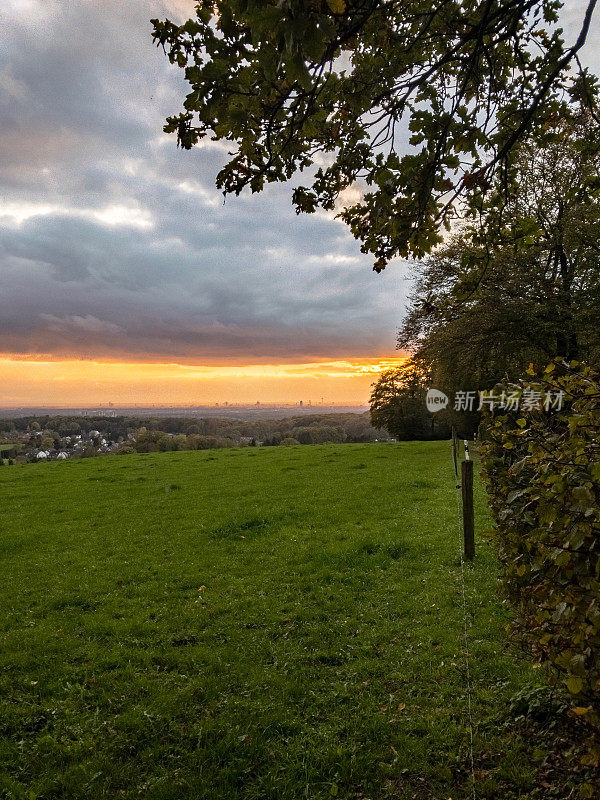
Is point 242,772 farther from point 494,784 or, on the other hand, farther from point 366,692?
point 494,784

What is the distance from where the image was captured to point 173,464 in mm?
25891

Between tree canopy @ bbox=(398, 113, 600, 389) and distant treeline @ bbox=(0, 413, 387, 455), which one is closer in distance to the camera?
tree canopy @ bbox=(398, 113, 600, 389)

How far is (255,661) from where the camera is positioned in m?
6.29

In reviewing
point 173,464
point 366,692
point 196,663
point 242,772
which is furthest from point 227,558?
point 173,464

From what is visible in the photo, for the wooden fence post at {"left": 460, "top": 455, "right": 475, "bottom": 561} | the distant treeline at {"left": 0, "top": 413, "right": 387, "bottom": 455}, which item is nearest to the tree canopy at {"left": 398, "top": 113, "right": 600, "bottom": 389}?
the wooden fence post at {"left": 460, "top": 455, "right": 475, "bottom": 561}

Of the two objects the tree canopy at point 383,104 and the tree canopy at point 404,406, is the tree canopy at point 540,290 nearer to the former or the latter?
the tree canopy at point 383,104

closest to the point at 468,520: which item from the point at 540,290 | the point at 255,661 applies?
the point at 255,661

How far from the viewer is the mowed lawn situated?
170 inches

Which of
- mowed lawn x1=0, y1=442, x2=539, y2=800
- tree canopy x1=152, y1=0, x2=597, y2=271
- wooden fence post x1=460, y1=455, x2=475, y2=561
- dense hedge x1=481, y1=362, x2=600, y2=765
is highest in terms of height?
tree canopy x1=152, y1=0, x2=597, y2=271

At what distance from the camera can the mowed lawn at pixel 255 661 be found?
14.1 feet

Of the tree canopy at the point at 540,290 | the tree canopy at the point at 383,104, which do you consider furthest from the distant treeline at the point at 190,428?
the tree canopy at the point at 383,104

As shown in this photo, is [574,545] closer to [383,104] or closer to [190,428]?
[383,104]

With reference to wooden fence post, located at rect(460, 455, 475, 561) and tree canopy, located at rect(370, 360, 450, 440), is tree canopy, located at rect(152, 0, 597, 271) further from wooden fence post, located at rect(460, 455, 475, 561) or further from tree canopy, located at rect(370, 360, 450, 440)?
tree canopy, located at rect(370, 360, 450, 440)

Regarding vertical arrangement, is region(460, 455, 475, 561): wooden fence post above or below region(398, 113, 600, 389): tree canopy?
below
